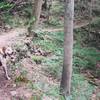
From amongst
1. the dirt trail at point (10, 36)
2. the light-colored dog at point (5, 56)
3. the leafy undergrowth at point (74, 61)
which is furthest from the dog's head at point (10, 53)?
the leafy undergrowth at point (74, 61)

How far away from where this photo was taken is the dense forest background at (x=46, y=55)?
40.2 feet

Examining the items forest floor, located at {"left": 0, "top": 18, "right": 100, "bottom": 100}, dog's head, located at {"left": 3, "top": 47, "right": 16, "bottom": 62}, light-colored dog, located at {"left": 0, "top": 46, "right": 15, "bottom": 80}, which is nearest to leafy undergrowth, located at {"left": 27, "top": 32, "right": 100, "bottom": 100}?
forest floor, located at {"left": 0, "top": 18, "right": 100, "bottom": 100}

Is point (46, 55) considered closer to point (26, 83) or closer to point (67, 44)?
point (26, 83)

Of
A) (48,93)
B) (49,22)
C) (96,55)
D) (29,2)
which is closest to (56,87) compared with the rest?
(48,93)

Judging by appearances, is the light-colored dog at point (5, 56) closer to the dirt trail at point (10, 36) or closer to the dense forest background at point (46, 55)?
the dense forest background at point (46, 55)

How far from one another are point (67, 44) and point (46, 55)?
470cm

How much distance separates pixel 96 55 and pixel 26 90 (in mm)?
9430

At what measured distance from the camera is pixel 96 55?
1995 cm

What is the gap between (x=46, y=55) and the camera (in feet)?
53.9

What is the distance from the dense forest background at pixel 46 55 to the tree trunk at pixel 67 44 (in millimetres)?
571

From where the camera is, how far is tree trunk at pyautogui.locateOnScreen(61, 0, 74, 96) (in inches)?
458

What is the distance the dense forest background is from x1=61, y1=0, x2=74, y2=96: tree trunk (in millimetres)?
571

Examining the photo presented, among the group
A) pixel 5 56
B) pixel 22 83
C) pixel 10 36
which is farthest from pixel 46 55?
Result: pixel 22 83

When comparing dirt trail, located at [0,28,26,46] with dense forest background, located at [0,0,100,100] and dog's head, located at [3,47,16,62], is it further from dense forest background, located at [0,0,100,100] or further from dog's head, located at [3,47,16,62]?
dog's head, located at [3,47,16,62]
